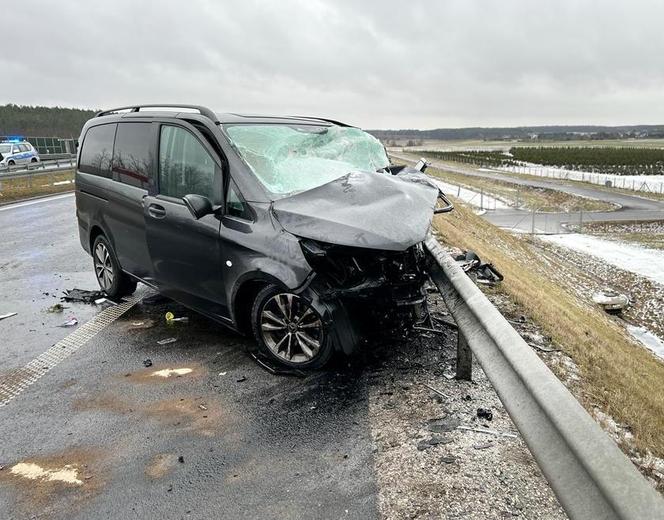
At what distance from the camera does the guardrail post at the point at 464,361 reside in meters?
3.79

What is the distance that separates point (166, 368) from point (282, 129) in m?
2.45

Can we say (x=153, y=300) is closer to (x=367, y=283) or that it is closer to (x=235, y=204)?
(x=235, y=204)

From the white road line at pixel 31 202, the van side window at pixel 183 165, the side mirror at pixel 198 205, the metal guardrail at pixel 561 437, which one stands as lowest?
the white road line at pixel 31 202

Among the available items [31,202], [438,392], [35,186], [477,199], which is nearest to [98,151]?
[438,392]

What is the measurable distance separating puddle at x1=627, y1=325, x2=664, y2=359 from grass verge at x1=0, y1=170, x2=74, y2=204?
19711 millimetres

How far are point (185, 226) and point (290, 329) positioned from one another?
1415 millimetres

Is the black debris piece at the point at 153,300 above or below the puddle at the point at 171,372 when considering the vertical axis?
above

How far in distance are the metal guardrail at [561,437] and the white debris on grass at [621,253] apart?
59.1ft

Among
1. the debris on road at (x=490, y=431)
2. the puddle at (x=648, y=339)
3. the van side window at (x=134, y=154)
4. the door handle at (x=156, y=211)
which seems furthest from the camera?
the puddle at (x=648, y=339)

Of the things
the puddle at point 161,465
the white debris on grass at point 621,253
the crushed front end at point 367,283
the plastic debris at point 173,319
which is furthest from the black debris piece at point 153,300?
the white debris on grass at point 621,253

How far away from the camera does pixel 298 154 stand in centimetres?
482

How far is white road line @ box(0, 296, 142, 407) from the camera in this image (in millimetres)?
4195

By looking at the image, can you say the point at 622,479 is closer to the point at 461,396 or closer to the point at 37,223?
the point at 461,396

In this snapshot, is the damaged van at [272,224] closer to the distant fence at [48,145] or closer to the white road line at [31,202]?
the white road line at [31,202]
